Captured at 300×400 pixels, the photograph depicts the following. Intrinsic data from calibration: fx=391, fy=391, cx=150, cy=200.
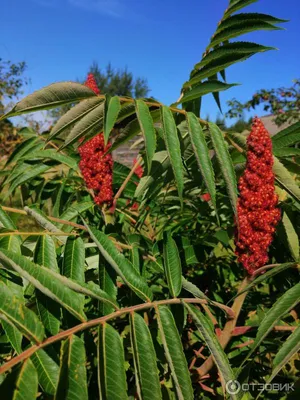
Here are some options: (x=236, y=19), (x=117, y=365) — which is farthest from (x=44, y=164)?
(x=117, y=365)

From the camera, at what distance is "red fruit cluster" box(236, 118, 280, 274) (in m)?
1.16

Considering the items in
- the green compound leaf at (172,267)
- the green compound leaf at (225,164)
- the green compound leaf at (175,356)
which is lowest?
the green compound leaf at (175,356)

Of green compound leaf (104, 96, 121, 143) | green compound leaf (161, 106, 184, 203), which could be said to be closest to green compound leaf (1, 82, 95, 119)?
green compound leaf (104, 96, 121, 143)

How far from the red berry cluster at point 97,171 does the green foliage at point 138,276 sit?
64 mm

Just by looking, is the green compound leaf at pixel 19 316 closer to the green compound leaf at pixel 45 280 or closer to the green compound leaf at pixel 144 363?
the green compound leaf at pixel 45 280

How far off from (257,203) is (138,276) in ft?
1.50

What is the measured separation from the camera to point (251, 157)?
1.17m

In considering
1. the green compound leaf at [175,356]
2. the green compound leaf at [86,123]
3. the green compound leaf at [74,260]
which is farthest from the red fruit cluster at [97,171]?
the green compound leaf at [175,356]

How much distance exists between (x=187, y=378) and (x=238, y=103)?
410 inches

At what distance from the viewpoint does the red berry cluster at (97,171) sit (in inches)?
70.1

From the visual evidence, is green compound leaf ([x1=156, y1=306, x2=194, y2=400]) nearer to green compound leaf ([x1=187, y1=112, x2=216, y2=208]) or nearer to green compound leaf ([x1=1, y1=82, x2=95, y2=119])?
green compound leaf ([x1=187, y1=112, x2=216, y2=208])

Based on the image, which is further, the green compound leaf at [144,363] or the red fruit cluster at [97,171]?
the red fruit cluster at [97,171]

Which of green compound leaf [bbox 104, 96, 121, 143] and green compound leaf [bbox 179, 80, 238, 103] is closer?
green compound leaf [bbox 104, 96, 121, 143]

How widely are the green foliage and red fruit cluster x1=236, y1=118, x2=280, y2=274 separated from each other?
0.22 ft
